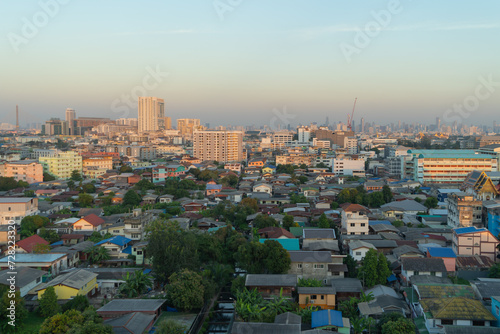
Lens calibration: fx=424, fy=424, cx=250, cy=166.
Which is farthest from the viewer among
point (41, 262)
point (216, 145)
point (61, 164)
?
point (216, 145)

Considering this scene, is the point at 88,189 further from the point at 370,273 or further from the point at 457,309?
the point at 457,309

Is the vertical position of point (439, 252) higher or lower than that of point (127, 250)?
higher

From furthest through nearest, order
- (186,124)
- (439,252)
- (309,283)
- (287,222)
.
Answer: (186,124) → (287,222) → (439,252) → (309,283)

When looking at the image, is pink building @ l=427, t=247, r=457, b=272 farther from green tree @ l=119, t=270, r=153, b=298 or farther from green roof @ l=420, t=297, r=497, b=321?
green tree @ l=119, t=270, r=153, b=298

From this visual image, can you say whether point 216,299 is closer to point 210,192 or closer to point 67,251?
point 67,251

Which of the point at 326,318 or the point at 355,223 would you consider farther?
the point at 355,223

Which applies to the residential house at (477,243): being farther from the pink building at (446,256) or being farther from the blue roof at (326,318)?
the blue roof at (326,318)

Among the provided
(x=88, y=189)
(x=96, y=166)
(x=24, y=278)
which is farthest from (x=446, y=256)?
(x=96, y=166)
